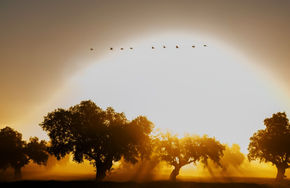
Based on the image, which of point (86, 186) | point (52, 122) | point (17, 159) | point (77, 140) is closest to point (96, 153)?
point (77, 140)

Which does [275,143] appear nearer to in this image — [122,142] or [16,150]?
[122,142]

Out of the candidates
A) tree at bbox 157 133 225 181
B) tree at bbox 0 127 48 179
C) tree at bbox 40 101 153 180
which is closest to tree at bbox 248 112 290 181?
tree at bbox 157 133 225 181

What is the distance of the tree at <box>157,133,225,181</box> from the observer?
5212 centimetres

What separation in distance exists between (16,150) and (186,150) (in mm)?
46012

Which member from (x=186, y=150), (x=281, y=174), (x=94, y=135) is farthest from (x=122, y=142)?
(x=281, y=174)

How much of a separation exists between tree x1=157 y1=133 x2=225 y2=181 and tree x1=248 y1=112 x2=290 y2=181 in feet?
33.0

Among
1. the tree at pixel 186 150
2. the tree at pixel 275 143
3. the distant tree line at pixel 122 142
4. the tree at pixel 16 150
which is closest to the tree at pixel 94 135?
the distant tree line at pixel 122 142

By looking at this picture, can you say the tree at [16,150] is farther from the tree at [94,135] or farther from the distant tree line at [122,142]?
the tree at [94,135]

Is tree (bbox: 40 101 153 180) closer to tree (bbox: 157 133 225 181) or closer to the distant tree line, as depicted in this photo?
the distant tree line

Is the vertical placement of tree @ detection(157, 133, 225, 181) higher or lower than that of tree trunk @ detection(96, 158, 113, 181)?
higher

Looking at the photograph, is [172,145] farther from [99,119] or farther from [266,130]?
[266,130]

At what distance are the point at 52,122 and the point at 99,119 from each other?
1028 centimetres

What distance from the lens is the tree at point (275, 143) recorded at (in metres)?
50.7

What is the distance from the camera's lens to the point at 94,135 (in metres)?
46.1
